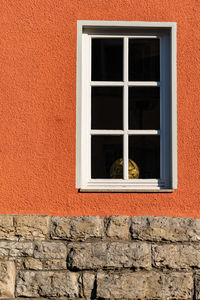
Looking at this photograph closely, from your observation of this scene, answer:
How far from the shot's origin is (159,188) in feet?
14.5

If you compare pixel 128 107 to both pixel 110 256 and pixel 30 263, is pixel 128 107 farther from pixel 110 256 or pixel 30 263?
pixel 30 263

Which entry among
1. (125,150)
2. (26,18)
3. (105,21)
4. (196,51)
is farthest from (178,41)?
(26,18)

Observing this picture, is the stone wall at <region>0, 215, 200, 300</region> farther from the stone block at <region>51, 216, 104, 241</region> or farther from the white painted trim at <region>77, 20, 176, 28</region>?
the white painted trim at <region>77, 20, 176, 28</region>

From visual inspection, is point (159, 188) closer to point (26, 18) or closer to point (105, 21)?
point (105, 21)

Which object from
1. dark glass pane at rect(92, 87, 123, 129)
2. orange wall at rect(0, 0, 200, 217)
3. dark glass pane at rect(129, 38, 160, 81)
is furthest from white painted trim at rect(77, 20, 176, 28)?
dark glass pane at rect(92, 87, 123, 129)

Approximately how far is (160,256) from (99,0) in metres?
2.43

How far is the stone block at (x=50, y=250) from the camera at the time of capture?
4242 millimetres

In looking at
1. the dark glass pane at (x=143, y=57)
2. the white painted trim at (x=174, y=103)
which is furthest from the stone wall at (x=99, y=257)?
the dark glass pane at (x=143, y=57)

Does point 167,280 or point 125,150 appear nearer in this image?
point 167,280

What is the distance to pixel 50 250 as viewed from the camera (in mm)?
4242

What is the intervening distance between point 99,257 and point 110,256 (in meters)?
0.10

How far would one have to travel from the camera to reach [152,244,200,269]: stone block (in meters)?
4.23

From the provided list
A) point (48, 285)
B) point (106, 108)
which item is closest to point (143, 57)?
point (48, 285)

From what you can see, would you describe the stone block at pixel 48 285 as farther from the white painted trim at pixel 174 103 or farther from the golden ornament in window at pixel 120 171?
the white painted trim at pixel 174 103
